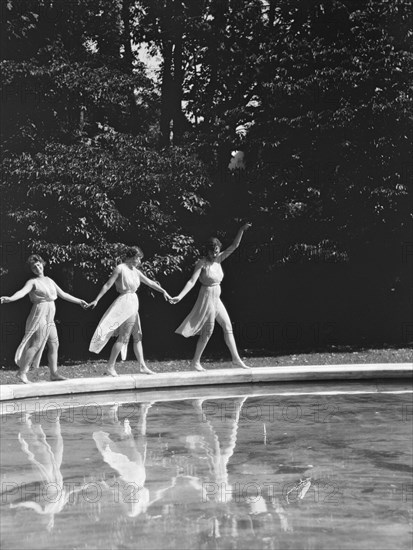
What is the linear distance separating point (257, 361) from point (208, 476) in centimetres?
1053

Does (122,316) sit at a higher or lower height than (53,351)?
higher

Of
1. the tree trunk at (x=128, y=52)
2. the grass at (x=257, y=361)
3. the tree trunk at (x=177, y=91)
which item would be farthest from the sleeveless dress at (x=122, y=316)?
the tree trunk at (x=177, y=91)

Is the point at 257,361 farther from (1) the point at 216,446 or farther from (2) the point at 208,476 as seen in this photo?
(2) the point at 208,476

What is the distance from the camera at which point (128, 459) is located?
30.6 ft

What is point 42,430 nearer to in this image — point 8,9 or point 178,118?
point 8,9

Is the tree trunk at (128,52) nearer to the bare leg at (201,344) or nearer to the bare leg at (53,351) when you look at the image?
the bare leg at (201,344)

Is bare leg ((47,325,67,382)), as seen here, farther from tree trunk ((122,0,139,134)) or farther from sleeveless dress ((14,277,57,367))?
tree trunk ((122,0,139,134))

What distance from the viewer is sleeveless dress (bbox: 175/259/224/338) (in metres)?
16.0

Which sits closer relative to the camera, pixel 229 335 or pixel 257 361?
pixel 229 335

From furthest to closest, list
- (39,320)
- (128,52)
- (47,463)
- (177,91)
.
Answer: (177,91) < (128,52) < (39,320) < (47,463)

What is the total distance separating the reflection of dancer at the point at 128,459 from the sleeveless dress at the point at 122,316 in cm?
329

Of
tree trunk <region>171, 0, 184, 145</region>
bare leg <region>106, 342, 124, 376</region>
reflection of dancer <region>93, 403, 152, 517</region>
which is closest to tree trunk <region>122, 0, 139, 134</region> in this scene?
tree trunk <region>171, 0, 184, 145</region>

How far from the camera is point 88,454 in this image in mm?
9570

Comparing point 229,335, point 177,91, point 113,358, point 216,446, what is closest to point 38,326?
point 113,358
